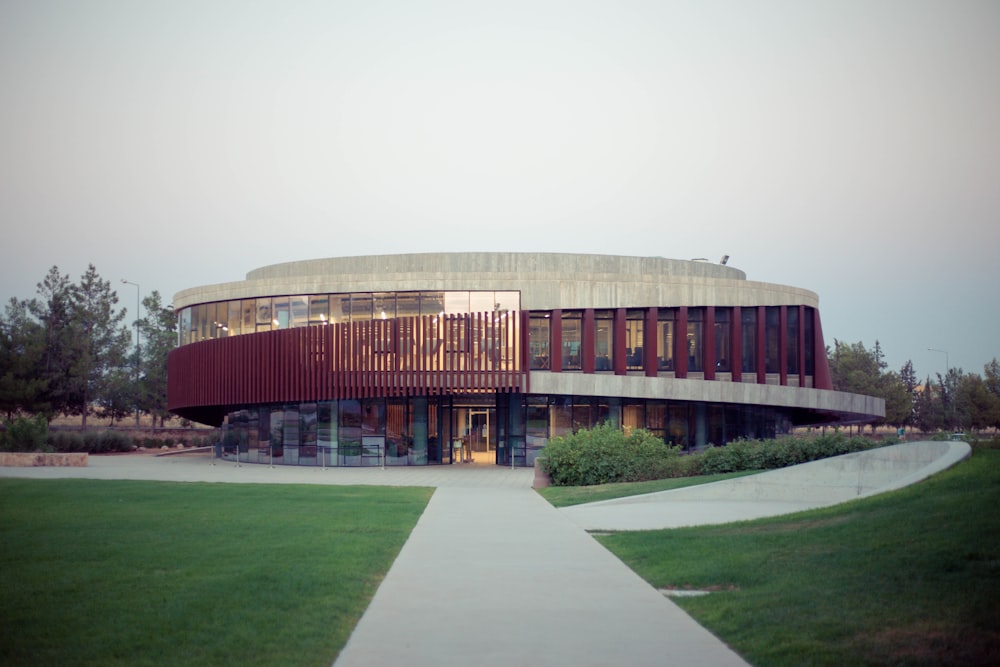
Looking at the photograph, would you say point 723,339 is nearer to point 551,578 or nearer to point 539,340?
point 539,340

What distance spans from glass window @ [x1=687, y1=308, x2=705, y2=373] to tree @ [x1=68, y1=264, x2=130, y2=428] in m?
46.7

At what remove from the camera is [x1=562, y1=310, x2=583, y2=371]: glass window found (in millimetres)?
40906

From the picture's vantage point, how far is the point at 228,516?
18391 mm

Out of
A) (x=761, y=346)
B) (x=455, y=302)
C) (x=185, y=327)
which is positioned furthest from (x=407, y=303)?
(x=761, y=346)

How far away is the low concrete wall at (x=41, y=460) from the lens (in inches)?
1519

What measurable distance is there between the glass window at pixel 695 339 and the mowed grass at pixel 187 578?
23.7m

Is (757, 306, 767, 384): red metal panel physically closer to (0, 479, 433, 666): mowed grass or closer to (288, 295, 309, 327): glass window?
(288, 295, 309, 327): glass window

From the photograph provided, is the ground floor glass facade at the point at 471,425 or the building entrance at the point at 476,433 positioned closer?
the ground floor glass facade at the point at 471,425

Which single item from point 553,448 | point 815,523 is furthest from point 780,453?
point 815,523

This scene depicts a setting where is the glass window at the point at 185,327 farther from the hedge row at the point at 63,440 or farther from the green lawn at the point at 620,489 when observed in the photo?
the green lawn at the point at 620,489

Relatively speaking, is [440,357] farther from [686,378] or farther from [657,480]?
[657,480]

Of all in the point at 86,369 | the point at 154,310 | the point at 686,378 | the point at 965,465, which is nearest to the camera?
the point at 965,465

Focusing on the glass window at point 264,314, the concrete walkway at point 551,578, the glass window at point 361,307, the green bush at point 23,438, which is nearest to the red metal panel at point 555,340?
the glass window at point 361,307

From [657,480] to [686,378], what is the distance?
15762mm
